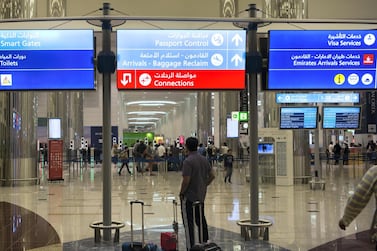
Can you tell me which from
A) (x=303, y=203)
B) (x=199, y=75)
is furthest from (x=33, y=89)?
(x=303, y=203)

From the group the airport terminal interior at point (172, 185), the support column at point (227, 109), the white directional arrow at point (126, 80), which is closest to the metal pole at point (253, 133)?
the airport terminal interior at point (172, 185)

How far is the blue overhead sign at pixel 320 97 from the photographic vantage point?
1555 cm

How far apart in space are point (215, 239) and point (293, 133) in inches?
447

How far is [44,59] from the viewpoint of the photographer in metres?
7.41

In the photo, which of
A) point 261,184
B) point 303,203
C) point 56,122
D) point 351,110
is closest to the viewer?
point 303,203

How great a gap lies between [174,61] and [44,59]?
6.26ft

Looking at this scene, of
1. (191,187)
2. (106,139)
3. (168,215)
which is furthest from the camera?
(168,215)

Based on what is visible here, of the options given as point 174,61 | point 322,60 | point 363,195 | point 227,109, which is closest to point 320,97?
point 322,60

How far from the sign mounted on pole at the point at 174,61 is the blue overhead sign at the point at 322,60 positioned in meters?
0.72

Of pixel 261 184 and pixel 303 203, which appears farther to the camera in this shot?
pixel 261 184

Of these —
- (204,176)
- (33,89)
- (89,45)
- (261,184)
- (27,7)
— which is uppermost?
(27,7)

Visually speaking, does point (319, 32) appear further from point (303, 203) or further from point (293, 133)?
point (293, 133)

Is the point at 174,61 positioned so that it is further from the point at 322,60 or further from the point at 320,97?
the point at 320,97

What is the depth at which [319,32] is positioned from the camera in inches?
301
